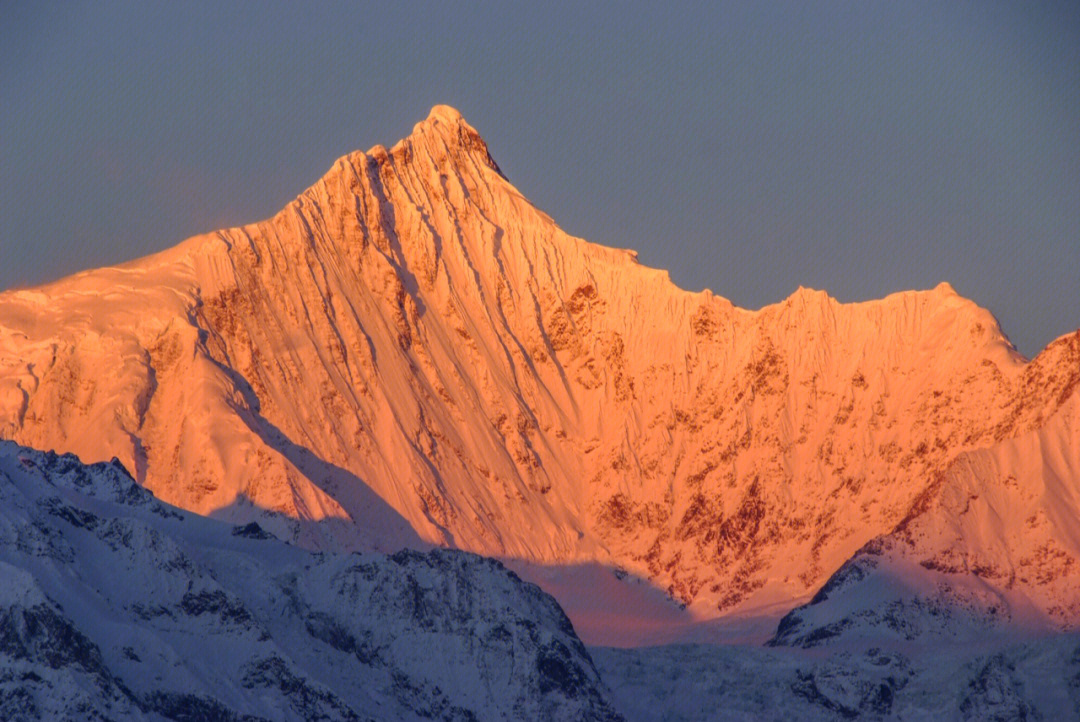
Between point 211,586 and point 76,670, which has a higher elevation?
point 211,586

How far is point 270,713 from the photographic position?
189 m

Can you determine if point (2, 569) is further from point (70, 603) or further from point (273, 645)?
point (273, 645)

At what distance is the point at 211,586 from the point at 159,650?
12192mm

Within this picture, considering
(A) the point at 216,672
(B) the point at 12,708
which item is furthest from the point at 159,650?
(B) the point at 12,708

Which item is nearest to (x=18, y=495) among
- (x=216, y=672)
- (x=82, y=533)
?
(x=82, y=533)

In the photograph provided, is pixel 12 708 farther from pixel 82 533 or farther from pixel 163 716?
pixel 82 533

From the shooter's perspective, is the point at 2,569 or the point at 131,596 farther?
the point at 131,596

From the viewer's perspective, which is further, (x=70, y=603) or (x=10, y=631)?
(x=70, y=603)

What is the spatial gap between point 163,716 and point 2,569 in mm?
14655

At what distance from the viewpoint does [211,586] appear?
198m

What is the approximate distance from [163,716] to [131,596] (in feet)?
51.1

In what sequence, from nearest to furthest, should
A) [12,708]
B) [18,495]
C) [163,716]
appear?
[12,708] < [163,716] < [18,495]

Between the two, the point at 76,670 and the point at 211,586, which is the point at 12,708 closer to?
the point at 76,670

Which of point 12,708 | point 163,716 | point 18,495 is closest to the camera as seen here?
point 12,708
